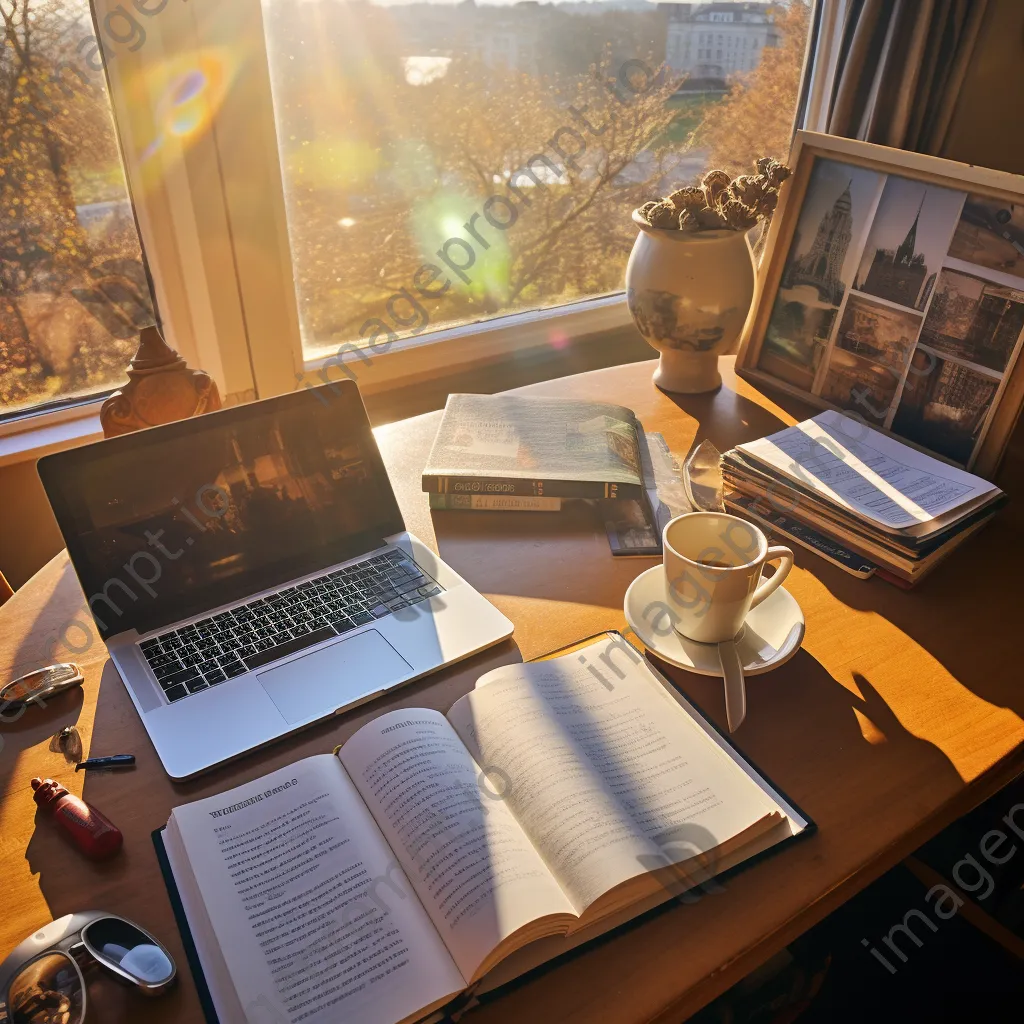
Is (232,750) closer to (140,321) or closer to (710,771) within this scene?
(710,771)

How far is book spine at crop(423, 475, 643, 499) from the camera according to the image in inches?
40.8

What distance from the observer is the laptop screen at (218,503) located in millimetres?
817

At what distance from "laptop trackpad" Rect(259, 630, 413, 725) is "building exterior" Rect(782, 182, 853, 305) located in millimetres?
825

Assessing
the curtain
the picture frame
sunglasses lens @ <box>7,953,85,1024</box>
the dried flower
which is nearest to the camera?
sunglasses lens @ <box>7,953,85,1024</box>

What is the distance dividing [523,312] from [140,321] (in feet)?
2.55

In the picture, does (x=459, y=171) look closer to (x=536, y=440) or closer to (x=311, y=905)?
(x=536, y=440)

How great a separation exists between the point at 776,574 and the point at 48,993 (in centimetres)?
66

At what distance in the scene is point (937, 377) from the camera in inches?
43.0

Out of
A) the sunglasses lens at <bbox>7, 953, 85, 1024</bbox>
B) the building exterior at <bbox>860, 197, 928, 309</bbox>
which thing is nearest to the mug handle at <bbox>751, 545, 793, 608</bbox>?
the building exterior at <bbox>860, 197, 928, 309</bbox>

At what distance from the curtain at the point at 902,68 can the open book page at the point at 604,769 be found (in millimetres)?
1285

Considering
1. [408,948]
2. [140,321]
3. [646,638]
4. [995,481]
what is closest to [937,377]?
[995,481]

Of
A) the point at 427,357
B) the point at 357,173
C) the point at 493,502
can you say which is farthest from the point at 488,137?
the point at 493,502

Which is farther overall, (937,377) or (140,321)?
(140,321)

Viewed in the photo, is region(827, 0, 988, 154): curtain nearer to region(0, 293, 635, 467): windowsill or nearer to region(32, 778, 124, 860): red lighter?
region(0, 293, 635, 467): windowsill
